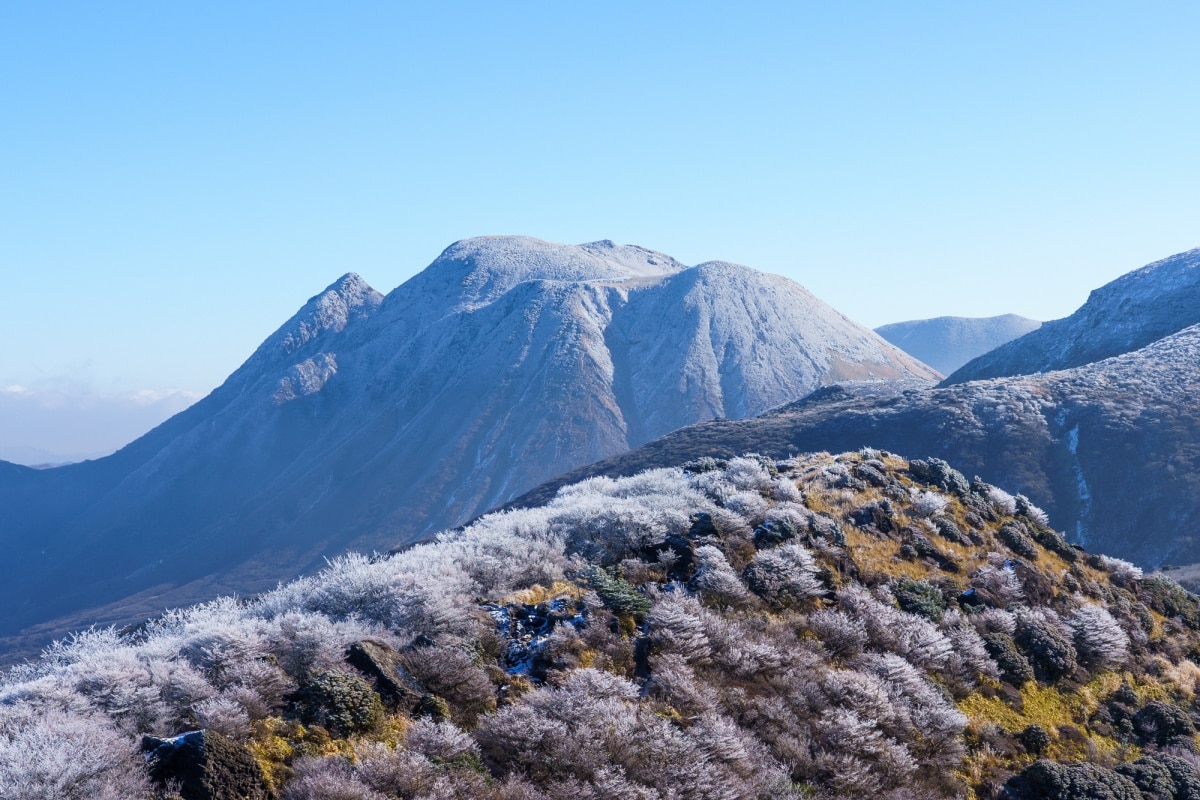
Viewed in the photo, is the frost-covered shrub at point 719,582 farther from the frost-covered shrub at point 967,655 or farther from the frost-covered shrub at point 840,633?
the frost-covered shrub at point 967,655

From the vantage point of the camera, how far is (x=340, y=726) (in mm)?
11625

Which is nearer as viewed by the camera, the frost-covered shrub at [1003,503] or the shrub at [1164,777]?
the shrub at [1164,777]

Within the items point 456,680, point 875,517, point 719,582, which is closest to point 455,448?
point 875,517

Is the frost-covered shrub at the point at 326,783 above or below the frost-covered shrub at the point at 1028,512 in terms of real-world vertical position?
above

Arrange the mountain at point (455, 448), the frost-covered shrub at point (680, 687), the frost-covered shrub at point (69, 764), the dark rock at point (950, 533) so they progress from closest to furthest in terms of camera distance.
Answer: the frost-covered shrub at point (69, 764) → the frost-covered shrub at point (680, 687) → the dark rock at point (950, 533) → the mountain at point (455, 448)

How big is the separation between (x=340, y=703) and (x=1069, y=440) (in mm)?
90532

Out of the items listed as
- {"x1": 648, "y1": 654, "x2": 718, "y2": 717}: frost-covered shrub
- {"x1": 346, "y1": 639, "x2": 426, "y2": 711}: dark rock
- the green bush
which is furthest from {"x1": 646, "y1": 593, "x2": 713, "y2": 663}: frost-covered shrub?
the green bush

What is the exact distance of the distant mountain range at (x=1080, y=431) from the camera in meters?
72.9

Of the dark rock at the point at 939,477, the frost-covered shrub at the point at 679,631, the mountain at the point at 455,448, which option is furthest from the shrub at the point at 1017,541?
the mountain at the point at 455,448

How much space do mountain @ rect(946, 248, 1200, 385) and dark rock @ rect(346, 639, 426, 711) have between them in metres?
123

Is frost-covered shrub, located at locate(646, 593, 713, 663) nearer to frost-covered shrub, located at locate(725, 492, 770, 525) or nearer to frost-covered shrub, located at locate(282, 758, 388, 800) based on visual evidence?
frost-covered shrub, located at locate(725, 492, 770, 525)

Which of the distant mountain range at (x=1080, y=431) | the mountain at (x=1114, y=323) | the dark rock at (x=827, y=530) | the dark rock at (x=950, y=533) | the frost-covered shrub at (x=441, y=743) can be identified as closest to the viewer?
the frost-covered shrub at (x=441, y=743)

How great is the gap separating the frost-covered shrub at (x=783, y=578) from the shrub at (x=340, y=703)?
32.8ft

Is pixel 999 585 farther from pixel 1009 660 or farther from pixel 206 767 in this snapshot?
pixel 206 767
